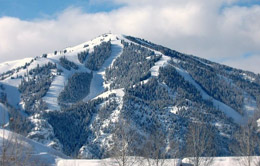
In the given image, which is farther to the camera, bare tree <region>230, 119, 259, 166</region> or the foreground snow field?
the foreground snow field

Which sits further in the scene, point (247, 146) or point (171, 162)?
point (171, 162)

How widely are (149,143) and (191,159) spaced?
5.83 meters

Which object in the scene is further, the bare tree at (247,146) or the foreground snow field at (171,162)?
the foreground snow field at (171,162)

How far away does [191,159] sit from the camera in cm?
5206

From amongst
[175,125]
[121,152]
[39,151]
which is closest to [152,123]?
[175,125]

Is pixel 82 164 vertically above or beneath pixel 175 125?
beneath

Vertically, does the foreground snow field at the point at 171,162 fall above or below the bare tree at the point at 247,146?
below

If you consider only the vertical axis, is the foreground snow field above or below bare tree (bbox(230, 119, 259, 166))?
below

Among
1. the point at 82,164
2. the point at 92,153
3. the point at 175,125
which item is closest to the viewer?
the point at 82,164

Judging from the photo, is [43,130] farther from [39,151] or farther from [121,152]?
[121,152]

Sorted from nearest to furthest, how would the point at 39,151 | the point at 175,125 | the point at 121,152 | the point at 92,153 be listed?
the point at 121,152 < the point at 39,151 < the point at 92,153 < the point at 175,125

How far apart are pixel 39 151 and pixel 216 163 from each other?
23.9m

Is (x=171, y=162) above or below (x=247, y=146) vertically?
below

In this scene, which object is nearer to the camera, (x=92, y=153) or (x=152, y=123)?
(x=92, y=153)
